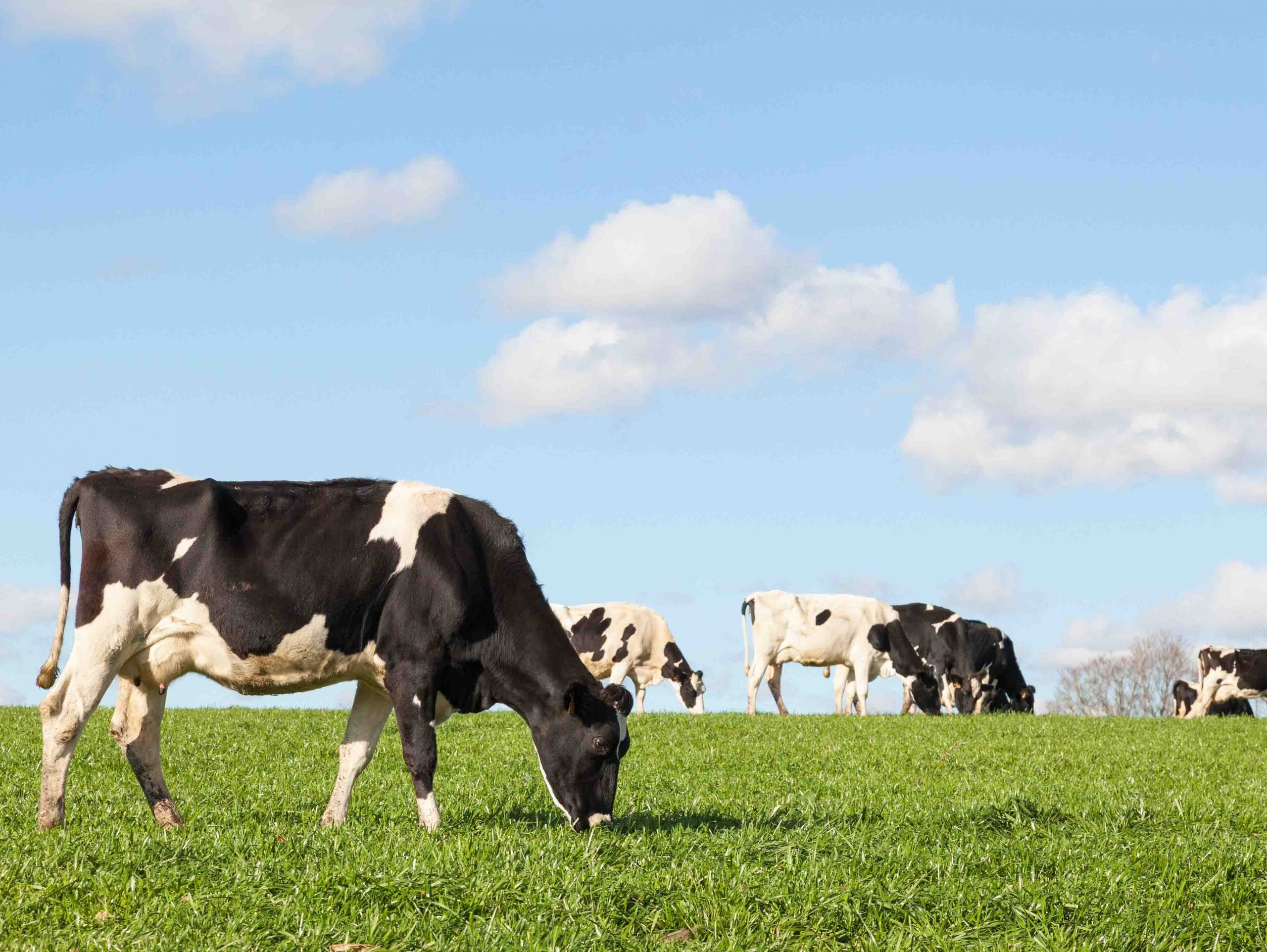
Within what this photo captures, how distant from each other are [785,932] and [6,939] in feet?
13.1

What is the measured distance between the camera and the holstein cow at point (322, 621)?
9.79 m

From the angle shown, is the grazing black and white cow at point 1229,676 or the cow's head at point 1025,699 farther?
the cow's head at point 1025,699

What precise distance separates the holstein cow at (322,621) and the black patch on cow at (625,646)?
2370 cm

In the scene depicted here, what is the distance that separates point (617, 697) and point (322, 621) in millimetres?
2355

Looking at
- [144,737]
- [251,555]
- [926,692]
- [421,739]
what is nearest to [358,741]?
[421,739]

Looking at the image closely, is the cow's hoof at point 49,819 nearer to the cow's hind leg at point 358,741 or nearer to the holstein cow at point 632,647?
the cow's hind leg at point 358,741

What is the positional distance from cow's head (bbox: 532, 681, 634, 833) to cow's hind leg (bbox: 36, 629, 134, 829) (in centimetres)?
324

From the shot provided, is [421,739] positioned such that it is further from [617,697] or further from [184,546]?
[184,546]

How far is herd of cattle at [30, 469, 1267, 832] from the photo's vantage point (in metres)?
9.79

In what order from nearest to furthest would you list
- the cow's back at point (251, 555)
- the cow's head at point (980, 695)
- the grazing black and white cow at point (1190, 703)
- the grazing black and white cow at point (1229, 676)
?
the cow's back at point (251, 555) < the cow's head at point (980, 695) < the grazing black and white cow at point (1229, 676) < the grazing black and white cow at point (1190, 703)

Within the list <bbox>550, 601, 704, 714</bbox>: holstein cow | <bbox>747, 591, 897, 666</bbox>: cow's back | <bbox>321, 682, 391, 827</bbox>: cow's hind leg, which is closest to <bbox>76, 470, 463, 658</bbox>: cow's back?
<bbox>321, 682, 391, 827</bbox>: cow's hind leg

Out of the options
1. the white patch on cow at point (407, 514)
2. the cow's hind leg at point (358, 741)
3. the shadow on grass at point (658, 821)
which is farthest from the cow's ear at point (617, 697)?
the white patch on cow at point (407, 514)

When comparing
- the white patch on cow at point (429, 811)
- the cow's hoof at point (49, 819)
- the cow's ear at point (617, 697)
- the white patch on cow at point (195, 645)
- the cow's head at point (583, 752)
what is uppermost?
the white patch on cow at point (195, 645)

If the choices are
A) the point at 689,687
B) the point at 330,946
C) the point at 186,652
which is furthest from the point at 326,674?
the point at 689,687
